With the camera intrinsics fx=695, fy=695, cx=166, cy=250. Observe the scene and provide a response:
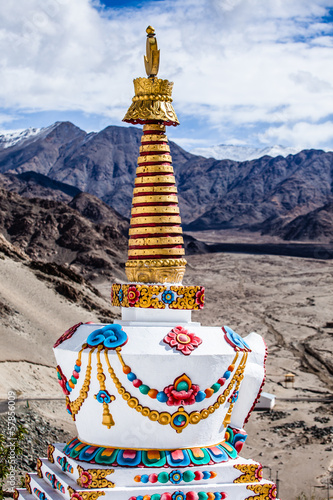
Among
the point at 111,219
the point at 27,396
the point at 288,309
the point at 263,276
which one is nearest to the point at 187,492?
the point at 27,396

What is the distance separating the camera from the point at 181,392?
1007 centimetres

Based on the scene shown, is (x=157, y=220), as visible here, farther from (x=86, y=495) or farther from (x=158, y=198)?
(x=86, y=495)

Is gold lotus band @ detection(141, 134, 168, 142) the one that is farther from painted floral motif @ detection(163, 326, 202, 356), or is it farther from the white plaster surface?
painted floral motif @ detection(163, 326, 202, 356)

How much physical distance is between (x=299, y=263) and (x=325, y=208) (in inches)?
1582

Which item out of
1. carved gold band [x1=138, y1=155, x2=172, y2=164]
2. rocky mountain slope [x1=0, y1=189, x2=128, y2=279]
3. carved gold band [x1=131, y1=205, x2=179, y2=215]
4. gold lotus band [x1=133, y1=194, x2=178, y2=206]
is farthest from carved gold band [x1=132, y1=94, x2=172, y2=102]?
rocky mountain slope [x1=0, y1=189, x2=128, y2=279]

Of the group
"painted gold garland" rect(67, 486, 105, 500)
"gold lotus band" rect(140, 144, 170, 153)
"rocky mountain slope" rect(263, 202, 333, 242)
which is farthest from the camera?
"rocky mountain slope" rect(263, 202, 333, 242)

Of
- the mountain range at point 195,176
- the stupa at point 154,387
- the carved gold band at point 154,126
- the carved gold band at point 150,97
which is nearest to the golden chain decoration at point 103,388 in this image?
the stupa at point 154,387

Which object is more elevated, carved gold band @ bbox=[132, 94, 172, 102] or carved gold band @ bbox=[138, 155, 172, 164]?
carved gold band @ bbox=[132, 94, 172, 102]

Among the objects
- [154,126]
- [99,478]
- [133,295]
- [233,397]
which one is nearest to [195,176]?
[154,126]

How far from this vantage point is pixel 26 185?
118 metres

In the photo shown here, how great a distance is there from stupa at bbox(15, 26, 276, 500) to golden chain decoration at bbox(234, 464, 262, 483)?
0.01 m

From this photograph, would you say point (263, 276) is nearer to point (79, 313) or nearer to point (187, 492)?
point (79, 313)

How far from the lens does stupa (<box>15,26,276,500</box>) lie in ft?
32.7

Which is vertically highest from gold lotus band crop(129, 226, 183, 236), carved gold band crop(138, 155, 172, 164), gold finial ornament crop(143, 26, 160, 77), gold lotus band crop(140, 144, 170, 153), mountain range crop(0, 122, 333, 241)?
mountain range crop(0, 122, 333, 241)
